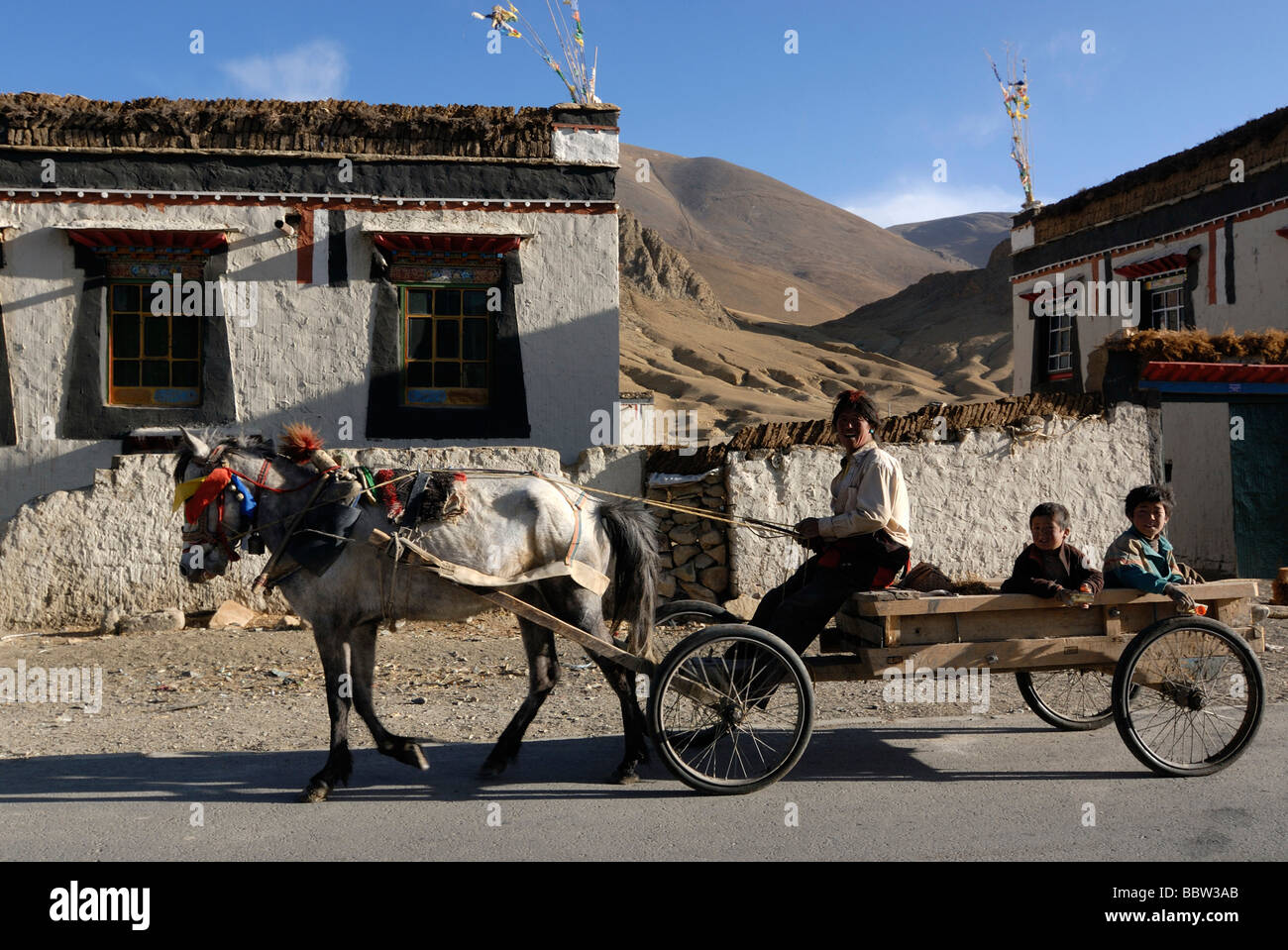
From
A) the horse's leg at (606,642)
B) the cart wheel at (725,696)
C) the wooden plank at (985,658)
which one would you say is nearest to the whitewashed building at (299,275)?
the horse's leg at (606,642)

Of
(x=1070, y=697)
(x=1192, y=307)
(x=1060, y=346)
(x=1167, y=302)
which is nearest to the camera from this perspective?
→ (x=1070, y=697)

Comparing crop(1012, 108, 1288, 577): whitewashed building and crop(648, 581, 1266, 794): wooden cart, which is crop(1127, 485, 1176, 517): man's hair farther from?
crop(1012, 108, 1288, 577): whitewashed building

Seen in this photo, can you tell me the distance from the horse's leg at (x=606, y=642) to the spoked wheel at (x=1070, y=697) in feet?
6.73

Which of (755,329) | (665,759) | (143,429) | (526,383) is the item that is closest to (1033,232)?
(526,383)

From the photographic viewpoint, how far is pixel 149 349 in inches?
455

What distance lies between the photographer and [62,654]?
28.4 feet

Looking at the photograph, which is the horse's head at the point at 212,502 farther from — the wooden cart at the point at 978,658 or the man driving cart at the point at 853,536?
the man driving cart at the point at 853,536

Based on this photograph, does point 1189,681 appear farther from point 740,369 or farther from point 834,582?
point 740,369

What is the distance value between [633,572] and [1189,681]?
2.85 meters

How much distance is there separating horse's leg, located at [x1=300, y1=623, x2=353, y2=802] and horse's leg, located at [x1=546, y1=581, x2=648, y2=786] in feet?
3.49

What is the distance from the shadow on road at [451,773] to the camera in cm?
480

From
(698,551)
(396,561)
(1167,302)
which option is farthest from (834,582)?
(1167,302)

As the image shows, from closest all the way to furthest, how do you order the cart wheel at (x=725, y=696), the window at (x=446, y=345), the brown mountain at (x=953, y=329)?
the cart wheel at (x=725, y=696)
the window at (x=446, y=345)
the brown mountain at (x=953, y=329)

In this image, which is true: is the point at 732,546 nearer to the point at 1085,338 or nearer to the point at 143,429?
the point at 143,429
